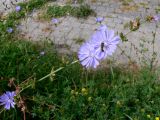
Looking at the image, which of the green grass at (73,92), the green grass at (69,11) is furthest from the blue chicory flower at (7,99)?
the green grass at (69,11)

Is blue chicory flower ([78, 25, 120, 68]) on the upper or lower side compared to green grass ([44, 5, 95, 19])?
upper

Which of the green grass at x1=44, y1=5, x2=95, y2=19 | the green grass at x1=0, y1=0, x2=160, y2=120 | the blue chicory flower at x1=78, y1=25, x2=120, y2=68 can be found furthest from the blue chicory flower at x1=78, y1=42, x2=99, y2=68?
the green grass at x1=44, y1=5, x2=95, y2=19

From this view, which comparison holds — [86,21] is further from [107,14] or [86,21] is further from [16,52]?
[16,52]

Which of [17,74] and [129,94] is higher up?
[17,74]

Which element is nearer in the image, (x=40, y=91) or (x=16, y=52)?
(x=40, y=91)

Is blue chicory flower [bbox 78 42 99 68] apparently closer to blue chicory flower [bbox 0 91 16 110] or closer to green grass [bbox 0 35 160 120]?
blue chicory flower [bbox 0 91 16 110]

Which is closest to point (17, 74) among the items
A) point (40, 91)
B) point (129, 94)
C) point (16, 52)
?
point (40, 91)
